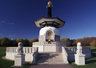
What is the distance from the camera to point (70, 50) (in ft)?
49.6

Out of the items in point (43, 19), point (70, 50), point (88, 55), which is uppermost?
point (43, 19)

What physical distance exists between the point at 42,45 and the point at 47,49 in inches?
52.2

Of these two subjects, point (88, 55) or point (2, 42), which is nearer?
point (88, 55)

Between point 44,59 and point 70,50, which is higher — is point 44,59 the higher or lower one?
the lower one

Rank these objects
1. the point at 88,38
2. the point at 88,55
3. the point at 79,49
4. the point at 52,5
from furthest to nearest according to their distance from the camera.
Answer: the point at 88,38
the point at 52,5
the point at 88,55
the point at 79,49

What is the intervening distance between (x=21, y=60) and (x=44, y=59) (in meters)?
3.46

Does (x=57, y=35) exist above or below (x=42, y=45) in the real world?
above

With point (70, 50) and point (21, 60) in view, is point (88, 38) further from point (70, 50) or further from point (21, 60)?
point (21, 60)

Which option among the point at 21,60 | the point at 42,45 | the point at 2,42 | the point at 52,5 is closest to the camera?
the point at 21,60

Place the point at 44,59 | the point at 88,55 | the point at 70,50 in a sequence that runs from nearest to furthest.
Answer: the point at 44,59
the point at 70,50
the point at 88,55

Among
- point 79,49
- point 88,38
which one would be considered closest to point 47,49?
point 79,49

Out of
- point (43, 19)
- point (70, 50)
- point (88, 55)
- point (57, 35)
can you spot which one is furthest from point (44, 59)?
point (43, 19)

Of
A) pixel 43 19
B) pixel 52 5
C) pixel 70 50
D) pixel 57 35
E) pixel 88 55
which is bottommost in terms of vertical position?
pixel 88 55

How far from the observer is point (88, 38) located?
213 ft
